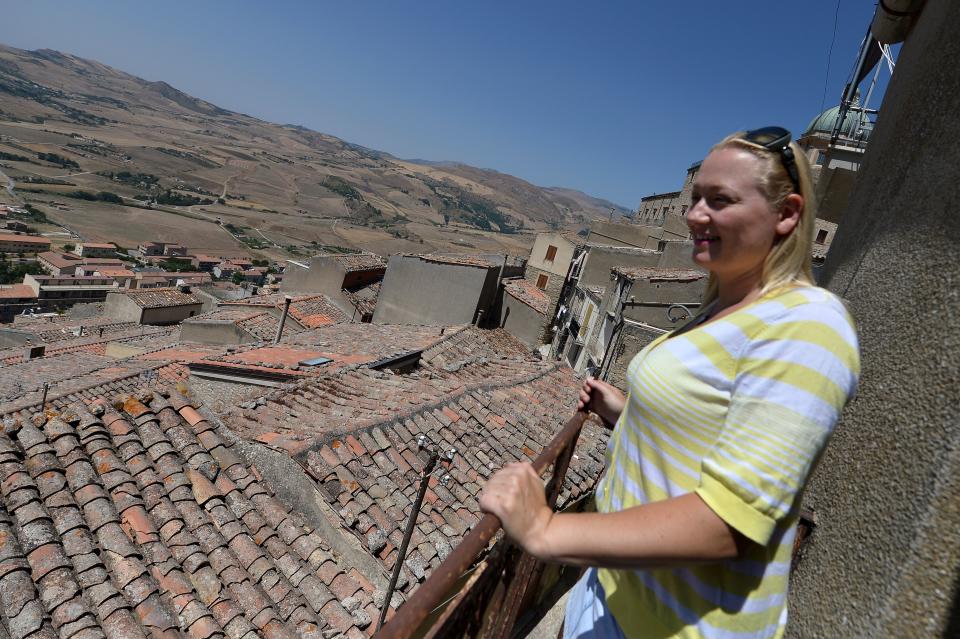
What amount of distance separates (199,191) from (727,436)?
13676cm

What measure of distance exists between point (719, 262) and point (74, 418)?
5.45m

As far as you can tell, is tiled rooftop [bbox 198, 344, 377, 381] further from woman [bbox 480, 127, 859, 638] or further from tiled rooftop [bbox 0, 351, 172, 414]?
woman [bbox 480, 127, 859, 638]

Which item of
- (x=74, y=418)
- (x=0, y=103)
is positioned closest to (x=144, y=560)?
(x=74, y=418)

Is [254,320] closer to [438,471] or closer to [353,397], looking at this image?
[353,397]

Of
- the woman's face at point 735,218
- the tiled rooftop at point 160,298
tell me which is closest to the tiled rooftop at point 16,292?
the tiled rooftop at point 160,298

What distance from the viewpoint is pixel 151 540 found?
422cm

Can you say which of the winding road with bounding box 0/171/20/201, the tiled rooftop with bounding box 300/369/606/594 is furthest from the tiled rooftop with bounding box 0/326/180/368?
the winding road with bounding box 0/171/20/201

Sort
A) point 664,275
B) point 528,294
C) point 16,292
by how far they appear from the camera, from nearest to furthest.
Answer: point 664,275 → point 528,294 → point 16,292

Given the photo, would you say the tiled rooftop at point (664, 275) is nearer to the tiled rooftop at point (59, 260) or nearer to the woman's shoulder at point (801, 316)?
the woman's shoulder at point (801, 316)

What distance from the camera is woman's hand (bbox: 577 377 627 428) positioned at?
220 centimetres

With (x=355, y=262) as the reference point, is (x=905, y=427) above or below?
above

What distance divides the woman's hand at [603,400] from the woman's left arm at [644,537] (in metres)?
1.07

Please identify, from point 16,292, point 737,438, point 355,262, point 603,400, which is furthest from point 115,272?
point 737,438

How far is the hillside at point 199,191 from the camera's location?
295ft
